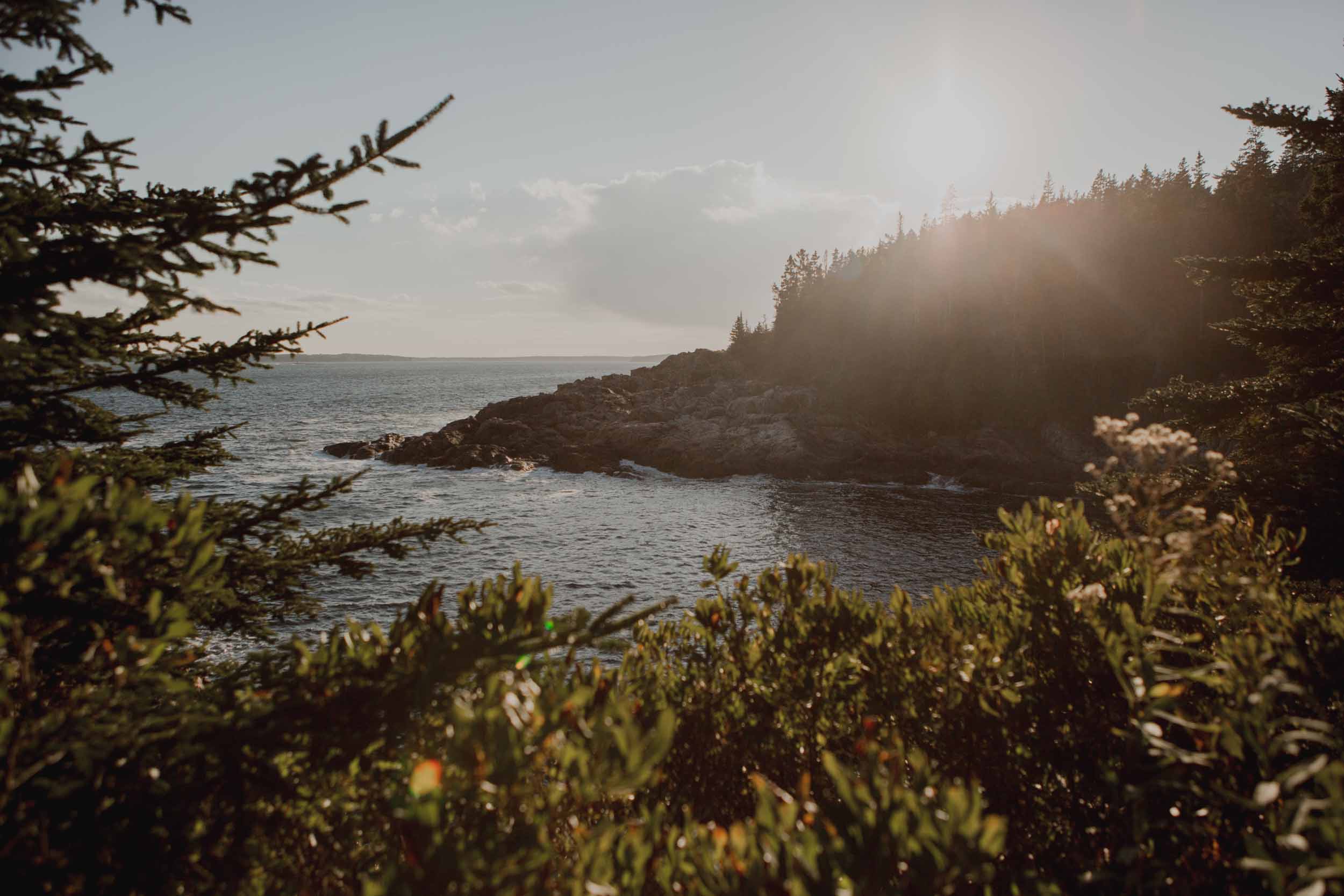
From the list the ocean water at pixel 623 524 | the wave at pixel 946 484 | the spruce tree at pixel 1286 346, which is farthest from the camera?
the wave at pixel 946 484

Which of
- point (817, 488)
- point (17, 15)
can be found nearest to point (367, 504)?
point (817, 488)

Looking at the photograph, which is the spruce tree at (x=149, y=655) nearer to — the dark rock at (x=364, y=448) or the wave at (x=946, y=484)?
the wave at (x=946, y=484)

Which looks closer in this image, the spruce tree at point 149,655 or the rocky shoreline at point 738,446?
the spruce tree at point 149,655

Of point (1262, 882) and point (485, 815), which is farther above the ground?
point (485, 815)

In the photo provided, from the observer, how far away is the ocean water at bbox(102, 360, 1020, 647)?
2567 centimetres

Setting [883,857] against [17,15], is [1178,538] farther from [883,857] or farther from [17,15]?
[17,15]

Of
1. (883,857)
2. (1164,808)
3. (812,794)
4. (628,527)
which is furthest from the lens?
(628,527)

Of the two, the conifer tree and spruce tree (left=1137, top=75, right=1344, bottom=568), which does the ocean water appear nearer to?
spruce tree (left=1137, top=75, right=1344, bottom=568)

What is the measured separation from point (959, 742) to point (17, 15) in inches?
323

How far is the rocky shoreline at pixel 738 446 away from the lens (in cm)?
4672

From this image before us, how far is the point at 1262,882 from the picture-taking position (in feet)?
10.3

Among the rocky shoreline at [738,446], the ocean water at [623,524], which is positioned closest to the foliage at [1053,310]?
the rocky shoreline at [738,446]

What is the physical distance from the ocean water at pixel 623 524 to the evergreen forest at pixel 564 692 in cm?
1401

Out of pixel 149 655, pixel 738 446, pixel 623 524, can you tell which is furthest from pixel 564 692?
pixel 738 446
